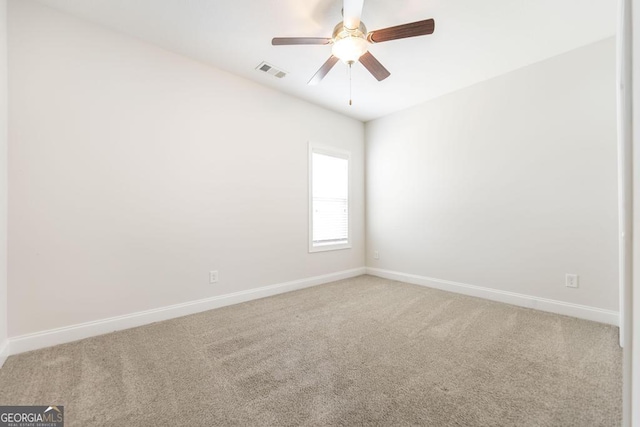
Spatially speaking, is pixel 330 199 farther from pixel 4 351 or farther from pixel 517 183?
pixel 4 351

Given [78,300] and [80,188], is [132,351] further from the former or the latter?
[80,188]

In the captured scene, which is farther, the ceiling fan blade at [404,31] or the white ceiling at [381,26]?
the white ceiling at [381,26]

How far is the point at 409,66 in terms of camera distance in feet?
9.41

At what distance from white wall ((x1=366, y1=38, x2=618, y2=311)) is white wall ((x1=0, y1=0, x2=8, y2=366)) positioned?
161 inches

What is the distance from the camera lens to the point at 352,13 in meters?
1.82

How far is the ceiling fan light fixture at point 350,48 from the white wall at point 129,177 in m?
1.10

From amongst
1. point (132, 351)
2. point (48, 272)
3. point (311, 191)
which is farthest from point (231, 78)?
point (132, 351)

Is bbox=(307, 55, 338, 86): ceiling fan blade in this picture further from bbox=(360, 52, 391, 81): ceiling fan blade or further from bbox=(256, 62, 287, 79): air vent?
bbox=(256, 62, 287, 79): air vent

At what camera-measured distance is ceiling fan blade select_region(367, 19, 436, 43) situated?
174 cm

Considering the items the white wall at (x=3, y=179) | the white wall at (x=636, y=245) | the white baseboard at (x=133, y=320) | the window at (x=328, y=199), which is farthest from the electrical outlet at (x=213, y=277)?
the white wall at (x=636, y=245)

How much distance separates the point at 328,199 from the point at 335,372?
8.75ft

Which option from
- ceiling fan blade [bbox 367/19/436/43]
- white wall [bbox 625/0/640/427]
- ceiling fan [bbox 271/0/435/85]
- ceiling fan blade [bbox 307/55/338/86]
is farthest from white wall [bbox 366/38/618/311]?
white wall [bbox 625/0/640/427]

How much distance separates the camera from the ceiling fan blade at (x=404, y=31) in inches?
68.5

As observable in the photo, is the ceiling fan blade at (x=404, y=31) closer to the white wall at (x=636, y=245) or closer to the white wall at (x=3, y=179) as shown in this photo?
the white wall at (x=636, y=245)
